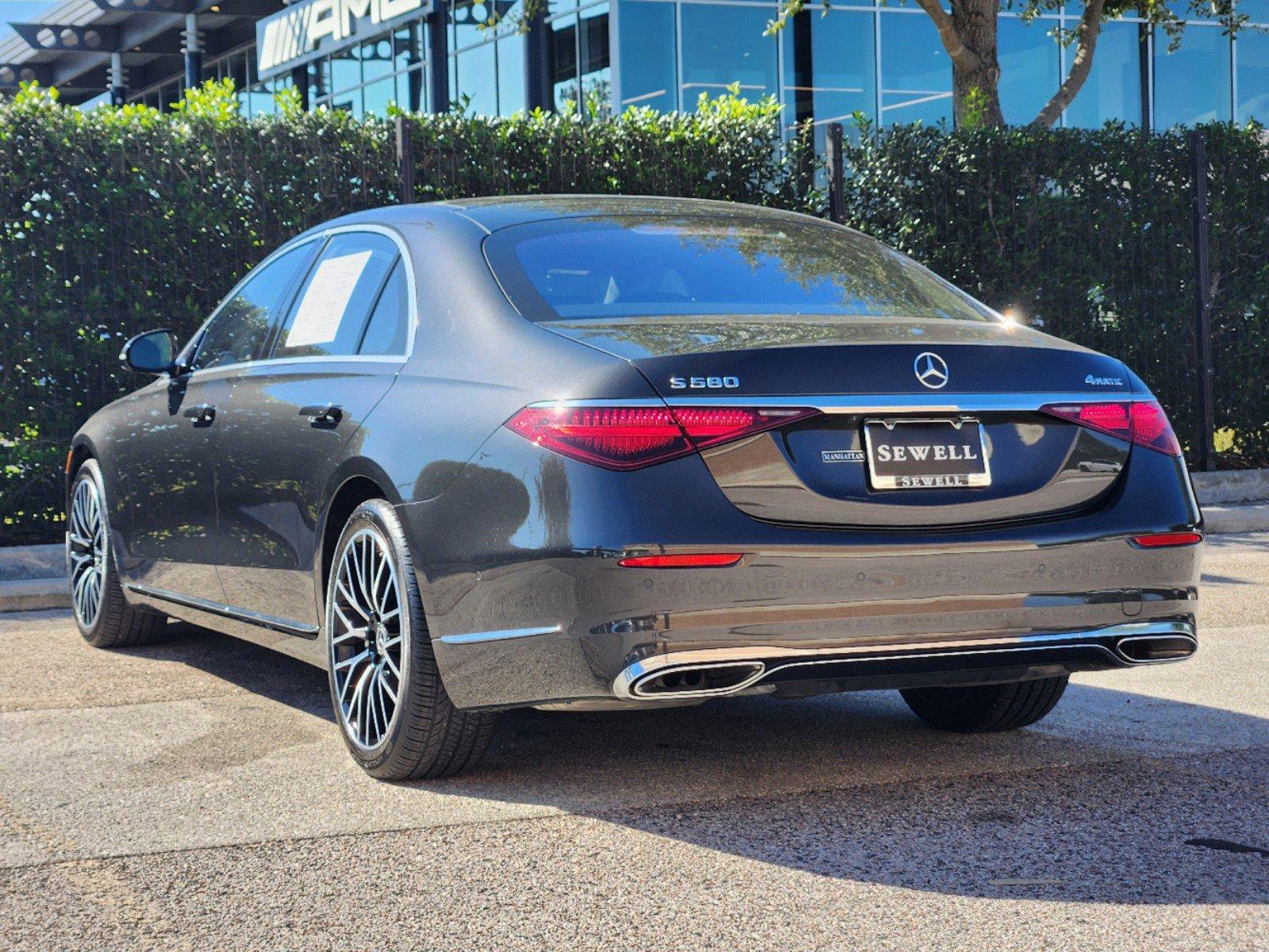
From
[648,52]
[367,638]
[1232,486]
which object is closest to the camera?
[367,638]

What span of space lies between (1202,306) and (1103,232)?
0.97 m

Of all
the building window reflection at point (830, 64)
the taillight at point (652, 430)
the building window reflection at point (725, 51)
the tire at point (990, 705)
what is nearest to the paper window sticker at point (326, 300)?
the taillight at point (652, 430)

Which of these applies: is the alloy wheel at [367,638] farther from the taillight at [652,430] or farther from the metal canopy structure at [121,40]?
the metal canopy structure at [121,40]

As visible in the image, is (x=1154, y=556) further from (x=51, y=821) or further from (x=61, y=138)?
(x=61, y=138)

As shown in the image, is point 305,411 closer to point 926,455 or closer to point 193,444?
point 193,444

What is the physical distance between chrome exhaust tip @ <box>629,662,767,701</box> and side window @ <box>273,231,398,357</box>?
66.0 inches

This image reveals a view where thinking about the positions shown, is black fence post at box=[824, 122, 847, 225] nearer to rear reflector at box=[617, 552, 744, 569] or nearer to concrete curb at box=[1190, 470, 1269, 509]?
concrete curb at box=[1190, 470, 1269, 509]

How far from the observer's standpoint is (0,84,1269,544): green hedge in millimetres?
10047

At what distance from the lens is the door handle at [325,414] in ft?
15.8

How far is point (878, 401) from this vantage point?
12.9ft

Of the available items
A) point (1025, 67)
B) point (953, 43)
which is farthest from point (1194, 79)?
point (953, 43)

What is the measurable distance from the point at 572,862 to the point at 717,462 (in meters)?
0.96

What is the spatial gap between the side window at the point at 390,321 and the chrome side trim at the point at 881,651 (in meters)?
1.37

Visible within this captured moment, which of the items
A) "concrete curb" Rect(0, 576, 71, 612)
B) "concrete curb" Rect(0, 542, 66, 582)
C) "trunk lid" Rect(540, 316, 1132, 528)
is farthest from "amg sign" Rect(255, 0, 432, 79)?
"trunk lid" Rect(540, 316, 1132, 528)
